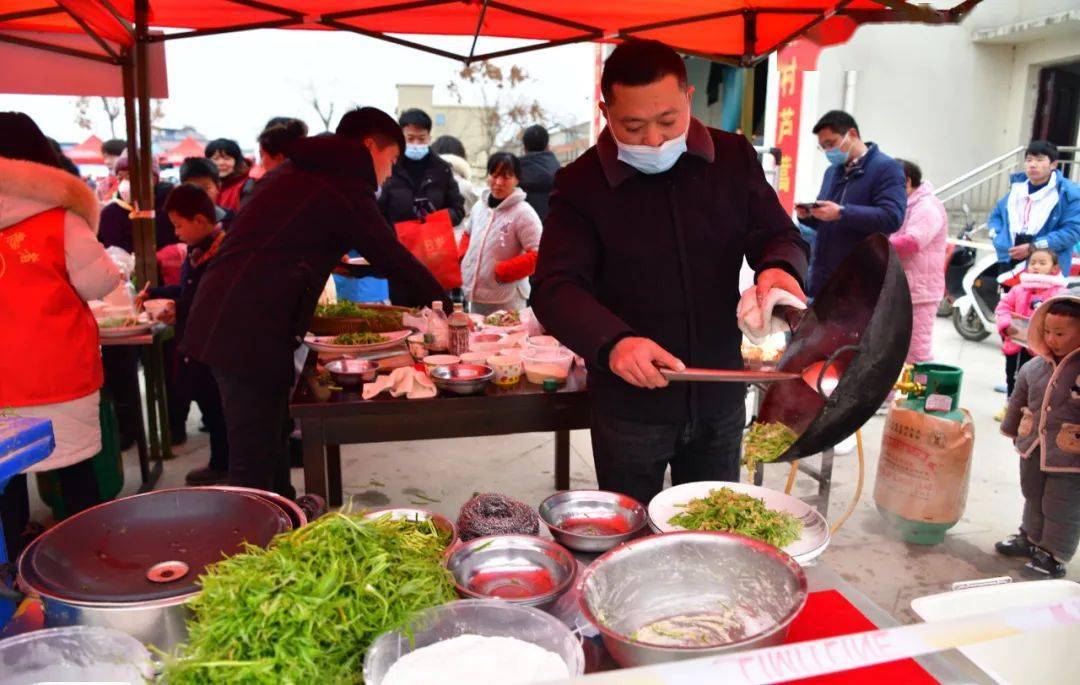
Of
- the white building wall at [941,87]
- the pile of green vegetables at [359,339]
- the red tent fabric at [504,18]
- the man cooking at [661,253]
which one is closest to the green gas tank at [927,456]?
the man cooking at [661,253]

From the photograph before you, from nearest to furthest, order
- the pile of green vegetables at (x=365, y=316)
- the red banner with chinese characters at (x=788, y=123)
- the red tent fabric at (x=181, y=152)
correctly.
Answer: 1. the pile of green vegetables at (x=365, y=316)
2. the red banner with chinese characters at (x=788, y=123)
3. the red tent fabric at (x=181, y=152)

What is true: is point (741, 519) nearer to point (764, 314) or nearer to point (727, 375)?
point (727, 375)

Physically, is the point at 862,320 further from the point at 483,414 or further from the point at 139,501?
the point at 483,414

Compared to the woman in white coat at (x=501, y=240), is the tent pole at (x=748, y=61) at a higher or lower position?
higher

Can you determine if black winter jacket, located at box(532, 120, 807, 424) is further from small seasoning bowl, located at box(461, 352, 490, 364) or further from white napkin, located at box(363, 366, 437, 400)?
small seasoning bowl, located at box(461, 352, 490, 364)

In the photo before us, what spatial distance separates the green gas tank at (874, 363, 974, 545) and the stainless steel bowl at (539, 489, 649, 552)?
7.37 feet

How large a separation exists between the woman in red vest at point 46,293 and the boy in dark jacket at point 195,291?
0.68 metres

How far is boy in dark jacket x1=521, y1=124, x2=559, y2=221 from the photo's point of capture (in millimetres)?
5934

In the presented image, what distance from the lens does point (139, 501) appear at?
4.51 feet

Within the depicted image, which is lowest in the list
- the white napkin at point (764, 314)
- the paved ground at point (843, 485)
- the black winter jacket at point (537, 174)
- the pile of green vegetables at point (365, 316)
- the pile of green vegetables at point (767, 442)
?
the paved ground at point (843, 485)

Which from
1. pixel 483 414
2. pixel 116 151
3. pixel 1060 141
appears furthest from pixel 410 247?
pixel 1060 141

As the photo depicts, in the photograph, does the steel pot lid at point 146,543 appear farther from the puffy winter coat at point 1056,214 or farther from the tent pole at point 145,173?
the puffy winter coat at point 1056,214

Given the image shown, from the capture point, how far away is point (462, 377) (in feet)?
9.30

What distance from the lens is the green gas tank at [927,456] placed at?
10.9 ft
